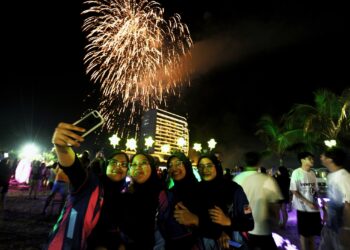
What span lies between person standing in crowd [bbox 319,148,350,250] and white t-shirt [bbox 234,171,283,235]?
2.43 ft

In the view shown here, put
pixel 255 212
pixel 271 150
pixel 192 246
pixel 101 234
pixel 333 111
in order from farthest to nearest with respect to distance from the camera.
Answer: pixel 271 150, pixel 333 111, pixel 255 212, pixel 192 246, pixel 101 234

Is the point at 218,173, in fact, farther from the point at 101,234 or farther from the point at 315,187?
the point at 315,187

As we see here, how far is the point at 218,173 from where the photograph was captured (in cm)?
317

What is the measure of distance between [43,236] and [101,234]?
4.70 m

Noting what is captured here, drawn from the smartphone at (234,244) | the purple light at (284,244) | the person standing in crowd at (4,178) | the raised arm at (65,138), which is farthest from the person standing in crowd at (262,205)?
the person standing in crowd at (4,178)

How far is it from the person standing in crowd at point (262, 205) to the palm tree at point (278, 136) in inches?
878

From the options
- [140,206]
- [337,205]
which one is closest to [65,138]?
[140,206]

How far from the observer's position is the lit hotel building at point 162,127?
104 ft

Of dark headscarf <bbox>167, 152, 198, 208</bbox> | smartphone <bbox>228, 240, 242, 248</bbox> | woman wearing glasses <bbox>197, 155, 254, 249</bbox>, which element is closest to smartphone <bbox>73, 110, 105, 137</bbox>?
dark headscarf <bbox>167, 152, 198, 208</bbox>

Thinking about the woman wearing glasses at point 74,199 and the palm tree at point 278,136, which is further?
the palm tree at point 278,136

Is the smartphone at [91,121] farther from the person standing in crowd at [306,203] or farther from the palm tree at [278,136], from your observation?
the palm tree at [278,136]

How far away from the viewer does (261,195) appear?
4168mm

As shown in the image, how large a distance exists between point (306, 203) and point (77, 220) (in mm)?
4586

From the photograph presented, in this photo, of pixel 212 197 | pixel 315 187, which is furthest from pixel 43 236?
pixel 315 187
